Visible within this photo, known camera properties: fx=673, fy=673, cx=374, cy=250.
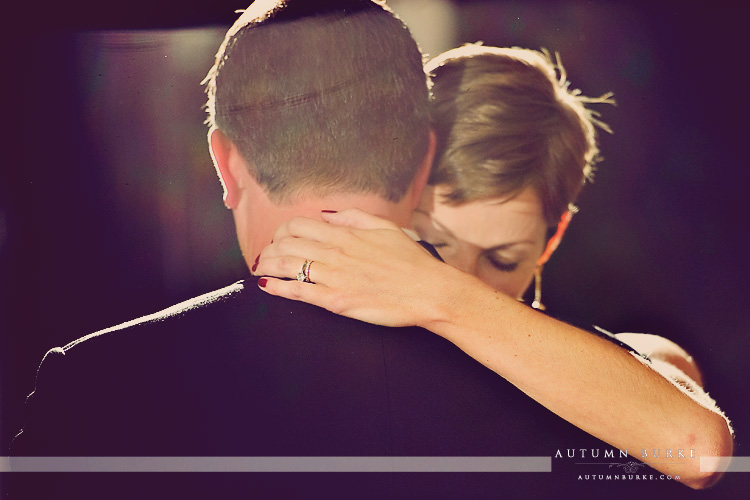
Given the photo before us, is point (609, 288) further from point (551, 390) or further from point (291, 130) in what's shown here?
point (291, 130)

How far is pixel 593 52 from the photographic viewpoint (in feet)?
7.08

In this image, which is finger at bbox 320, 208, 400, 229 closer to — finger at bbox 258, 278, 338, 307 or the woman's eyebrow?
finger at bbox 258, 278, 338, 307

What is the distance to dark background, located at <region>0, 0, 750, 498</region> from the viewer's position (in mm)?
1672

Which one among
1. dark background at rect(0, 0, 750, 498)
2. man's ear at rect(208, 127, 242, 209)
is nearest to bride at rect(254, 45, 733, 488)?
man's ear at rect(208, 127, 242, 209)

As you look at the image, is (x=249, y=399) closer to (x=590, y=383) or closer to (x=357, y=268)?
(x=357, y=268)

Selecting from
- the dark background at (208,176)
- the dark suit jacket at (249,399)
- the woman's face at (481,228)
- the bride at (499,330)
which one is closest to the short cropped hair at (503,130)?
the woman's face at (481,228)

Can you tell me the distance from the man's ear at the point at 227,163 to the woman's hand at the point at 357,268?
4.9 inches

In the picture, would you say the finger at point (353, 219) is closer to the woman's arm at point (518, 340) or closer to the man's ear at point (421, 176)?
the woman's arm at point (518, 340)

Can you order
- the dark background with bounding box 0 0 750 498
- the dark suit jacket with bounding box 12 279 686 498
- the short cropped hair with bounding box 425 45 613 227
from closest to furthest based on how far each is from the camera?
the dark suit jacket with bounding box 12 279 686 498 → the dark background with bounding box 0 0 750 498 → the short cropped hair with bounding box 425 45 613 227

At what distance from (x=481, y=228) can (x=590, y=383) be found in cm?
82

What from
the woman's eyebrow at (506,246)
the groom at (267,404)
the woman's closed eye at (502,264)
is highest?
the groom at (267,404)

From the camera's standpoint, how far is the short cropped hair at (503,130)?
1.83 metres

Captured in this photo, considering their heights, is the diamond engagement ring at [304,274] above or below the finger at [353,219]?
below

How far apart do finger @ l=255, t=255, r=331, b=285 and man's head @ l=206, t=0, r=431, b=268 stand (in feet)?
0.24
